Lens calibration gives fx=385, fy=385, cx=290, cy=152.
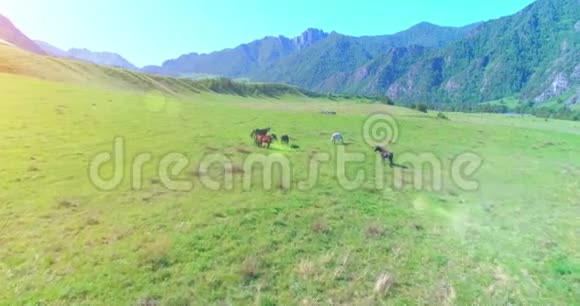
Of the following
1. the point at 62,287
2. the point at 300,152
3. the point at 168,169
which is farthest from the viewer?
the point at 300,152

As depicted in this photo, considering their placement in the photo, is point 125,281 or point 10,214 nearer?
point 125,281

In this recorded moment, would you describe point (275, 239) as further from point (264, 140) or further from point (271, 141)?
point (271, 141)

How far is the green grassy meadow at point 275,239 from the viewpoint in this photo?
11383 millimetres

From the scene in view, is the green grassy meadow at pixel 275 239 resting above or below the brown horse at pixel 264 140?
below

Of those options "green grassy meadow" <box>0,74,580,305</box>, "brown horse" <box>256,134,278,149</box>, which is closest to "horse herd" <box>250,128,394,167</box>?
"brown horse" <box>256,134,278,149</box>

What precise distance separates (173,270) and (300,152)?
20.7 metres

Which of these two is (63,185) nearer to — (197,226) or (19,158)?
(19,158)

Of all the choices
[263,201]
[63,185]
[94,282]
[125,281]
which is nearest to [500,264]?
[263,201]

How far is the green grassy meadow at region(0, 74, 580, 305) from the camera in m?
11.4

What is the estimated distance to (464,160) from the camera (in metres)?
33.3

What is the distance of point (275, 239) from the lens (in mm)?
14711

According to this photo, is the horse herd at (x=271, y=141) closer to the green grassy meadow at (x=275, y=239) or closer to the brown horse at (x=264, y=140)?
the brown horse at (x=264, y=140)

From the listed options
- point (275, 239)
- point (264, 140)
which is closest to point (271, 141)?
point (264, 140)

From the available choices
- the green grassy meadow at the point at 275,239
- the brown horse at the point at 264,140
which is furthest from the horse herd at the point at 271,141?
the green grassy meadow at the point at 275,239
